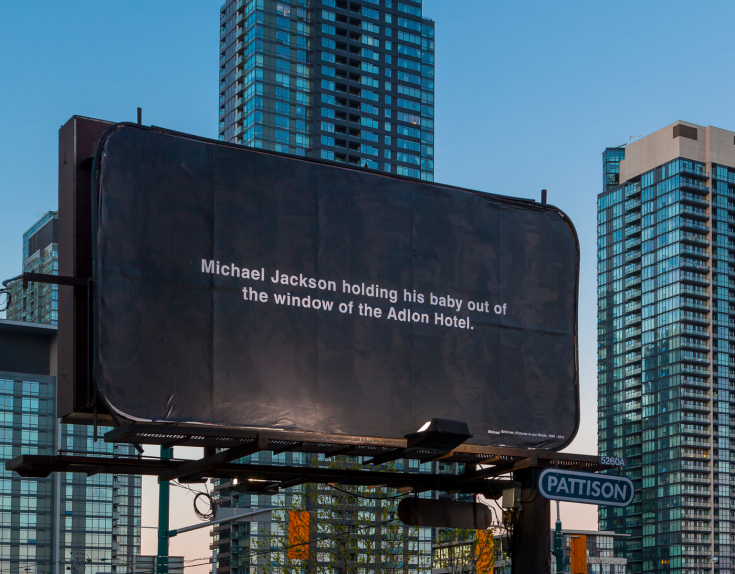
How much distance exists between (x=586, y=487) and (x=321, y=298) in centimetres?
417

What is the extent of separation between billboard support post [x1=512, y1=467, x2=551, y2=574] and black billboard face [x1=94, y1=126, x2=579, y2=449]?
0.61 meters

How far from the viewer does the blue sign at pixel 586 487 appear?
32.4ft

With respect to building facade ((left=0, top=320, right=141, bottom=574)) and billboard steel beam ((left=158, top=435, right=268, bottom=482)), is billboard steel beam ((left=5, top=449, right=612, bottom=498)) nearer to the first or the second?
billboard steel beam ((left=158, top=435, right=268, bottom=482))

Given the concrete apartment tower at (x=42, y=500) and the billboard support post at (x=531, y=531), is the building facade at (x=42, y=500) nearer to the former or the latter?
the concrete apartment tower at (x=42, y=500)

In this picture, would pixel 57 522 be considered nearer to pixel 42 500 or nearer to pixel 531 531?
pixel 42 500

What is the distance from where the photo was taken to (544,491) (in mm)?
9789

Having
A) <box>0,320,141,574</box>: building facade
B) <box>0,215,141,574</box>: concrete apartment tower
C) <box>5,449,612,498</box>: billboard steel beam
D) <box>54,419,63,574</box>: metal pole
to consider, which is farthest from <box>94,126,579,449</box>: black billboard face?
<box>54,419,63,574</box>: metal pole

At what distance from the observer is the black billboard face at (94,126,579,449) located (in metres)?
11.5

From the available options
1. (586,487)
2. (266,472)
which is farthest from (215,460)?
(586,487)

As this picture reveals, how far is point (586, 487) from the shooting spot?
33.1 ft

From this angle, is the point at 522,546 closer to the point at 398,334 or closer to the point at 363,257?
the point at 398,334

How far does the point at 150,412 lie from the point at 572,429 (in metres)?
6.12

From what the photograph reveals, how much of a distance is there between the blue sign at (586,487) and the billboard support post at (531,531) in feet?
11.8

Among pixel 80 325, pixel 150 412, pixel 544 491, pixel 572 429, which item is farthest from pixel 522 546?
pixel 80 325
